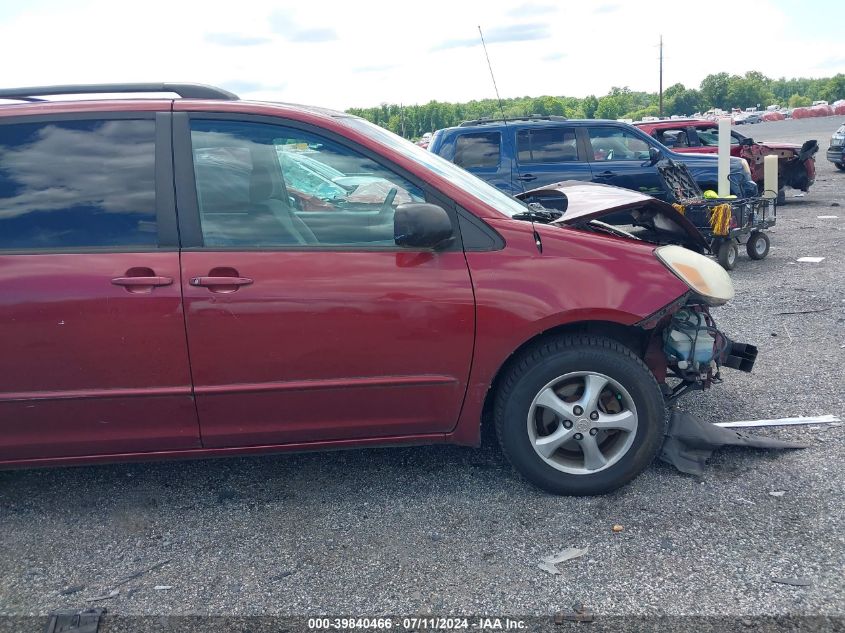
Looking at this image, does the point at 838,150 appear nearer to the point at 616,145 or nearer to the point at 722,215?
the point at 616,145

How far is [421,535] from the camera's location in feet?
11.1

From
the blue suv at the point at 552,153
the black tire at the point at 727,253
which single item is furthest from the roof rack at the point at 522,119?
the black tire at the point at 727,253

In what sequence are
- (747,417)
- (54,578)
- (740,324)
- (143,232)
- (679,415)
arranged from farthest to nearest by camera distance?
(740,324) < (747,417) < (679,415) < (143,232) < (54,578)

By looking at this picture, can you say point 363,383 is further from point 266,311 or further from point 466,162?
point 466,162

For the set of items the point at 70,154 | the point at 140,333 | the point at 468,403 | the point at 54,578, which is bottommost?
the point at 54,578

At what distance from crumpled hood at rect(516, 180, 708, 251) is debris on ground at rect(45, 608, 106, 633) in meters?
2.54

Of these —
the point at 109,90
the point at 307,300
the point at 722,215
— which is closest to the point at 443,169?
the point at 307,300

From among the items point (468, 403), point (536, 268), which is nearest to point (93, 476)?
point (468, 403)

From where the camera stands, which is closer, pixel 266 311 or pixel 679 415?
pixel 266 311

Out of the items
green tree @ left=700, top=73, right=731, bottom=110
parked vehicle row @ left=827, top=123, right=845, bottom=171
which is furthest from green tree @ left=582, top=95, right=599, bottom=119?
parked vehicle row @ left=827, top=123, right=845, bottom=171

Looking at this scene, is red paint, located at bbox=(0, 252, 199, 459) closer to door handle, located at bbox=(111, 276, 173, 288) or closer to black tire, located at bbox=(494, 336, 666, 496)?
door handle, located at bbox=(111, 276, 173, 288)

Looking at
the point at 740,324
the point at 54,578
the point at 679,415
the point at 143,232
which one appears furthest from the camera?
the point at 740,324

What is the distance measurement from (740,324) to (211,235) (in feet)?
15.6

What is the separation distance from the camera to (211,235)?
3.42m
